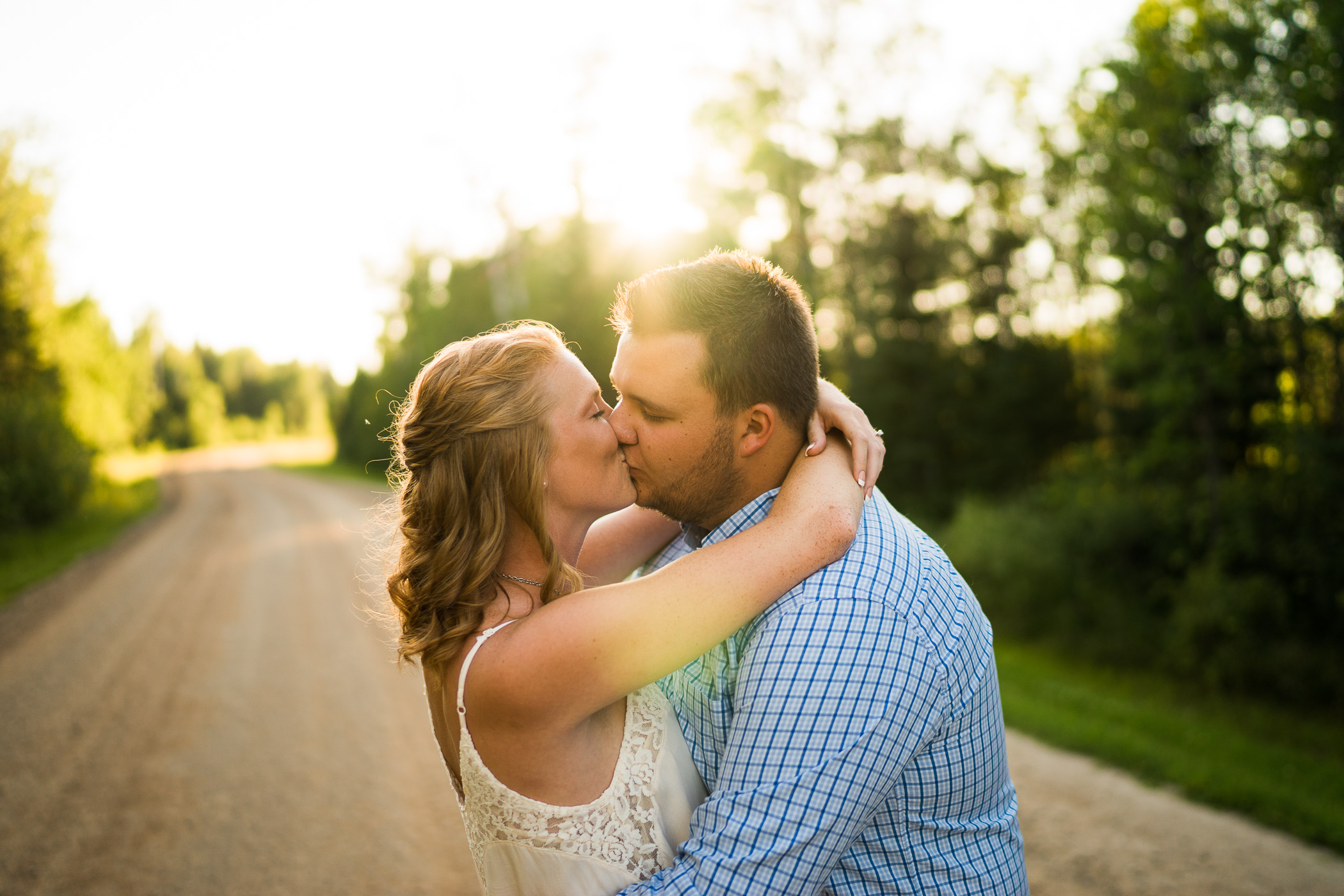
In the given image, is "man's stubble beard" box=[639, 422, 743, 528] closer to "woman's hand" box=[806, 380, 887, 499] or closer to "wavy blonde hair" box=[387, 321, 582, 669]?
"woman's hand" box=[806, 380, 887, 499]

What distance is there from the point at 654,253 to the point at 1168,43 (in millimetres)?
13956

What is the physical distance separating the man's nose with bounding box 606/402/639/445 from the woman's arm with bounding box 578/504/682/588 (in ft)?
1.74

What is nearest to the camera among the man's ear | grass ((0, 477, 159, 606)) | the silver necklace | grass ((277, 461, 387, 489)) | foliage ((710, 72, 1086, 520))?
the silver necklace

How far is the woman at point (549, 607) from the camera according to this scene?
1.83 meters

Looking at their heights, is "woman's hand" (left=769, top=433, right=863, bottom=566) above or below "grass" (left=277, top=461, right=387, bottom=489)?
above

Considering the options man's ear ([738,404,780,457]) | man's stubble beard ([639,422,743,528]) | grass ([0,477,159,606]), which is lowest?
grass ([0,477,159,606])

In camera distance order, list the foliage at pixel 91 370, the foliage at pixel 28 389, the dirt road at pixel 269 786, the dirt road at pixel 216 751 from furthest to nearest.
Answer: the foliage at pixel 91 370 → the foliage at pixel 28 389 → the dirt road at pixel 216 751 → the dirt road at pixel 269 786

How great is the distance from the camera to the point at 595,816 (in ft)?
6.46

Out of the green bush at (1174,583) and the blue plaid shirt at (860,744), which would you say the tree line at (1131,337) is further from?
the blue plaid shirt at (860,744)

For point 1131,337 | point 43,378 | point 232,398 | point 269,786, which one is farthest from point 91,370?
point 232,398

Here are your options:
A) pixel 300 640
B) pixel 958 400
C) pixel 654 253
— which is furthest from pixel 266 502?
pixel 958 400

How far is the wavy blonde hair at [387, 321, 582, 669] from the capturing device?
2041mm

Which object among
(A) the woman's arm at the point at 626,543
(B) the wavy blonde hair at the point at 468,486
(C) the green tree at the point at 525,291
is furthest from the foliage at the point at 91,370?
(B) the wavy blonde hair at the point at 468,486

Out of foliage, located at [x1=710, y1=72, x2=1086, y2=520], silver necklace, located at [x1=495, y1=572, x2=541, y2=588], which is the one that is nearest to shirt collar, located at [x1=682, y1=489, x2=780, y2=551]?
silver necklace, located at [x1=495, y1=572, x2=541, y2=588]
